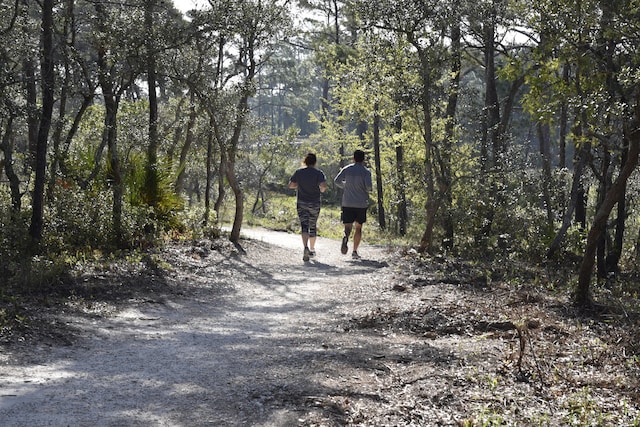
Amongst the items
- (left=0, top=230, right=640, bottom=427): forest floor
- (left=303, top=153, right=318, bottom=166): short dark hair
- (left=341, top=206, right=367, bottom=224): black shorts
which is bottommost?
(left=0, top=230, right=640, bottom=427): forest floor

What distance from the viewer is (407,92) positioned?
39.5 ft

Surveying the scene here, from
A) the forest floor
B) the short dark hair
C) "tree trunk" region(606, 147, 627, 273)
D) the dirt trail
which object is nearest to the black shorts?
the short dark hair

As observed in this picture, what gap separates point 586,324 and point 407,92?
21.3ft

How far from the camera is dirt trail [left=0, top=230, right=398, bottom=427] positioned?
12.8 ft

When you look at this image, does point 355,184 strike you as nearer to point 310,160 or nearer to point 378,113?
point 310,160

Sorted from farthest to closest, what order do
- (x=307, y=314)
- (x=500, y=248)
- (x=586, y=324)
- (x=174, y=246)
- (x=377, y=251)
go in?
(x=377, y=251) < (x=500, y=248) < (x=174, y=246) < (x=307, y=314) < (x=586, y=324)

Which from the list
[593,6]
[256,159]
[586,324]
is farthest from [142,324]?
[256,159]

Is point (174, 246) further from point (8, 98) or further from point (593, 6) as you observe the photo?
point (593, 6)

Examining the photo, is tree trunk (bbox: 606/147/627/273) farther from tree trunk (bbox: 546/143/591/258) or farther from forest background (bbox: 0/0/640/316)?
tree trunk (bbox: 546/143/591/258)

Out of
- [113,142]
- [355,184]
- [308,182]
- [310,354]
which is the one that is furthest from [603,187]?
[113,142]

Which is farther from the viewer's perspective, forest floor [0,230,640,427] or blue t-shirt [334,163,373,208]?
blue t-shirt [334,163,373,208]

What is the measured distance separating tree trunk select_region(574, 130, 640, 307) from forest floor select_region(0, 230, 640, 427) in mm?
277

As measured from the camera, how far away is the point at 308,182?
1221 cm

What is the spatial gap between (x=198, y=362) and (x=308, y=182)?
7342 millimetres
